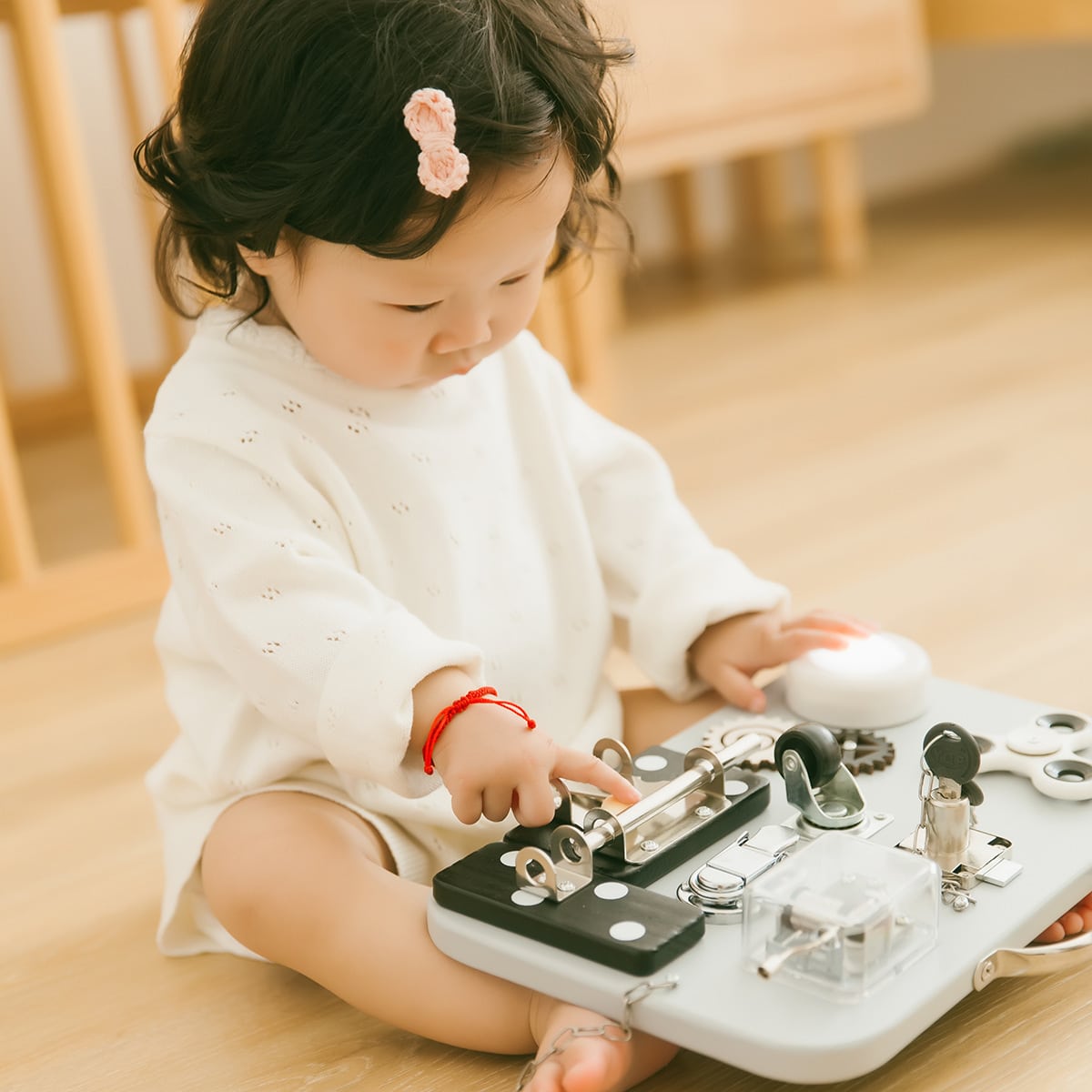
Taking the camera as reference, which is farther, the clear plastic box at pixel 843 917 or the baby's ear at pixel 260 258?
the baby's ear at pixel 260 258

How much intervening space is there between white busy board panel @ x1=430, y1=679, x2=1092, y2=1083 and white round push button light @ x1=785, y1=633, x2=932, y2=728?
55 millimetres

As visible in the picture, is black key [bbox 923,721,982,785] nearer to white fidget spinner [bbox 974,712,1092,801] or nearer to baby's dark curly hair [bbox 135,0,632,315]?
white fidget spinner [bbox 974,712,1092,801]

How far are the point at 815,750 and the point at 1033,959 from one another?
4.9 inches

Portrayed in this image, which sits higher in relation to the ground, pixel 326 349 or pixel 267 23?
pixel 267 23

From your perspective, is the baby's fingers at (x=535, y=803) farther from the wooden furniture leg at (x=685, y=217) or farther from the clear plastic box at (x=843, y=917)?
the wooden furniture leg at (x=685, y=217)

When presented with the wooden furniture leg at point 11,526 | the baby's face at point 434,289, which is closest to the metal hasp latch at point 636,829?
the baby's face at point 434,289

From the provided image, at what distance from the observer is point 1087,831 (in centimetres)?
71

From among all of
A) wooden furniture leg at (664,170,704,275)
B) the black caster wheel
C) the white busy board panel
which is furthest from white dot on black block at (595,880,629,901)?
wooden furniture leg at (664,170,704,275)

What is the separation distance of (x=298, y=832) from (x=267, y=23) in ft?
1.20

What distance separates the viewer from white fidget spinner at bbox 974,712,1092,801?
0.74 meters

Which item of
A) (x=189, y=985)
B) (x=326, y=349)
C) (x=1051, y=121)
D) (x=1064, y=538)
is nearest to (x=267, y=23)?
(x=326, y=349)

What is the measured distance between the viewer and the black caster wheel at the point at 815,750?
2.35 ft

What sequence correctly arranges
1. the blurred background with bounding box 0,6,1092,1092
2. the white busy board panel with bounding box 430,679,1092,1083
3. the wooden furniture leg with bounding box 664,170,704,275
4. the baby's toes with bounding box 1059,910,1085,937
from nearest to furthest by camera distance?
the white busy board panel with bounding box 430,679,1092,1083 < the baby's toes with bounding box 1059,910,1085,937 < the blurred background with bounding box 0,6,1092,1092 < the wooden furniture leg with bounding box 664,170,704,275

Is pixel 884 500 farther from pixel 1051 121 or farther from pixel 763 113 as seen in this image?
pixel 1051 121
